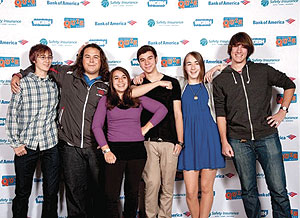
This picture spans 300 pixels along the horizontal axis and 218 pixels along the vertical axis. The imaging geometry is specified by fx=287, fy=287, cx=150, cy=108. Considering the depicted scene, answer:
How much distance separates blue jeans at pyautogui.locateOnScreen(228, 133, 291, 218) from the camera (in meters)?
2.00

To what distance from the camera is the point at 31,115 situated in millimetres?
2014

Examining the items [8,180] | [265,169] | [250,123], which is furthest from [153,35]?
[8,180]

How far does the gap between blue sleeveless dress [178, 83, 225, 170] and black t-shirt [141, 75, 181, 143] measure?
89mm

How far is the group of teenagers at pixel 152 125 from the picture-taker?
2.00 m

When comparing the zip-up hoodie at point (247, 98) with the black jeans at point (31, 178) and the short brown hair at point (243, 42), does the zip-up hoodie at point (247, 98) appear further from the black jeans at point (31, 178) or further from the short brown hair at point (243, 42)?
the black jeans at point (31, 178)

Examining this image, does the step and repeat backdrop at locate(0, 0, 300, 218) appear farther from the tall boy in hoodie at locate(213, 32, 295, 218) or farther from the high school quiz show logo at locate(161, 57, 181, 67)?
the tall boy in hoodie at locate(213, 32, 295, 218)

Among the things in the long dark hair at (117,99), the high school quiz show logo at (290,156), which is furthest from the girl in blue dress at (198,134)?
the high school quiz show logo at (290,156)

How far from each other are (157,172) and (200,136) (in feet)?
1.32

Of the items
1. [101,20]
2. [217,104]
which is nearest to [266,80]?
[217,104]

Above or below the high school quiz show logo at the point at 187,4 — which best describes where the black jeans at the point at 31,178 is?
below

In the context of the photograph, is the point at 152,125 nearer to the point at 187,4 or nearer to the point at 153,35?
the point at 153,35

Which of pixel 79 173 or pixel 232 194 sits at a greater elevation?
pixel 79 173

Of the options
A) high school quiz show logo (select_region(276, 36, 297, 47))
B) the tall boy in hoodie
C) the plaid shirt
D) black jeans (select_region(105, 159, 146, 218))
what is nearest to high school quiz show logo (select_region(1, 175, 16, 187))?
the plaid shirt

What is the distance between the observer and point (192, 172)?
6.80 ft
